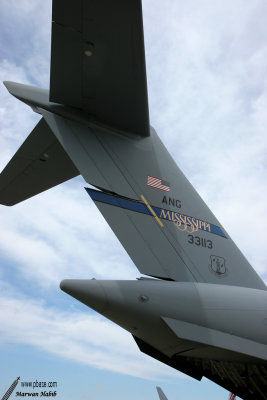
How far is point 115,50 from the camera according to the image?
11.9 ft

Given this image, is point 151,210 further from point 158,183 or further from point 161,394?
point 161,394

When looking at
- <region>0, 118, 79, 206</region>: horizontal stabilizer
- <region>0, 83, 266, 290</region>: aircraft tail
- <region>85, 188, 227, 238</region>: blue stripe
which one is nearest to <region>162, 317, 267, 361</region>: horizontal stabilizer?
<region>0, 83, 266, 290</region>: aircraft tail

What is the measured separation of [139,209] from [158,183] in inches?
20.6

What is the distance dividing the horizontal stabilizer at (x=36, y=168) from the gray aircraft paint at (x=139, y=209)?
0.6 inches

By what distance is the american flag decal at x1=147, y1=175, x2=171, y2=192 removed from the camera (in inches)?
179

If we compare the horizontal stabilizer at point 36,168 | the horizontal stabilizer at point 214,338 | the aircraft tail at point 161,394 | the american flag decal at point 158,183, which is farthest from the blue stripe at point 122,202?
the aircraft tail at point 161,394

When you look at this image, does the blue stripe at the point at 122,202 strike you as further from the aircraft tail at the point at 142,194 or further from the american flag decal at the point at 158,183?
the american flag decal at the point at 158,183

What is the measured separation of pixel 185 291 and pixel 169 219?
3.03 feet

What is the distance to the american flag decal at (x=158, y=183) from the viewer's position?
4.56 metres

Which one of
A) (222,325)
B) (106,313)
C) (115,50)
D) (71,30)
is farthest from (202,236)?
(71,30)

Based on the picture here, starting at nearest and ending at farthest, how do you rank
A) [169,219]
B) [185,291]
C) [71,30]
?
[71,30] → [185,291] → [169,219]

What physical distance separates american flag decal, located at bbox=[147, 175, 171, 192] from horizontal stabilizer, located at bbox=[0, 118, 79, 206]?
1.18 metres

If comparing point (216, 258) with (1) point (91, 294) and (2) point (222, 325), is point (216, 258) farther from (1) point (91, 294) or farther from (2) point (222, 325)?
(1) point (91, 294)

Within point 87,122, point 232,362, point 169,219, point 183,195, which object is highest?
point 87,122
